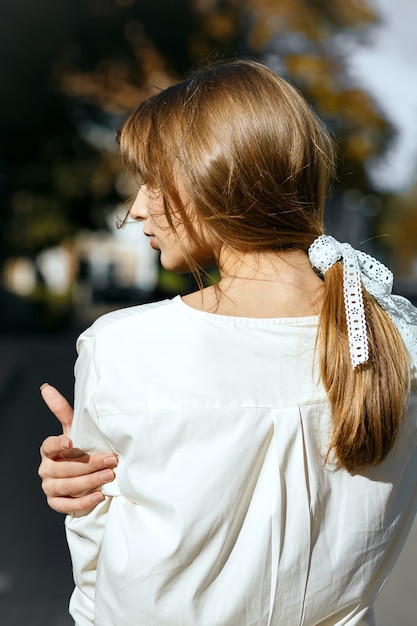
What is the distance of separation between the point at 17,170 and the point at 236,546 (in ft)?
56.3

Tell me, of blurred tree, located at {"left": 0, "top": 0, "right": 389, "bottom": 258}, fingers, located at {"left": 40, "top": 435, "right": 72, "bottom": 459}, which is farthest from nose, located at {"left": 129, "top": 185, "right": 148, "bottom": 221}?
blurred tree, located at {"left": 0, "top": 0, "right": 389, "bottom": 258}

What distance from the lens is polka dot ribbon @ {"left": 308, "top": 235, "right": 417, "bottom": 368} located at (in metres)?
1.25

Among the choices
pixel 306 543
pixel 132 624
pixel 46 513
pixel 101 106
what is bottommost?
pixel 46 513

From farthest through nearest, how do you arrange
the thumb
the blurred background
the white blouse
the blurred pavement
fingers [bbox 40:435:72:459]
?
1. the blurred background
2. the blurred pavement
3. the thumb
4. fingers [bbox 40:435:72:459]
5. the white blouse

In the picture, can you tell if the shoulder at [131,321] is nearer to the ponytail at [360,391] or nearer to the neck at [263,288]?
the neck at [263,288]

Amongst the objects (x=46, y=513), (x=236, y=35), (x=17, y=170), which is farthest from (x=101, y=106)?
(x=46, y=513)

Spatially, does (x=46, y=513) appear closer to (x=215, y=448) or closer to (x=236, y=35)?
(x=215, y=448)

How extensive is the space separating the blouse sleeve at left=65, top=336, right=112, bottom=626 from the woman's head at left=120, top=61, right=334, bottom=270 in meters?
0.29

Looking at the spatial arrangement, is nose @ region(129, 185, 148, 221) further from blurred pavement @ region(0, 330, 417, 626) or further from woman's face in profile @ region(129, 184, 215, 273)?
blurred pavement @ region(0, 330, 417, 626)

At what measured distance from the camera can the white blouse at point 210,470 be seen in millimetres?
1184

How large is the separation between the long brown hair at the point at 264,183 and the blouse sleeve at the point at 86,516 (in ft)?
0.87

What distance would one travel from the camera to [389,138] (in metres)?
13.3

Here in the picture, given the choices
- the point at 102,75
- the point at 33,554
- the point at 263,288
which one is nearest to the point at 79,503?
the point at 263,288

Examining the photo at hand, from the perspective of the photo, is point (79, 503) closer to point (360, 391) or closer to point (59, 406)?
point (59, 406)
